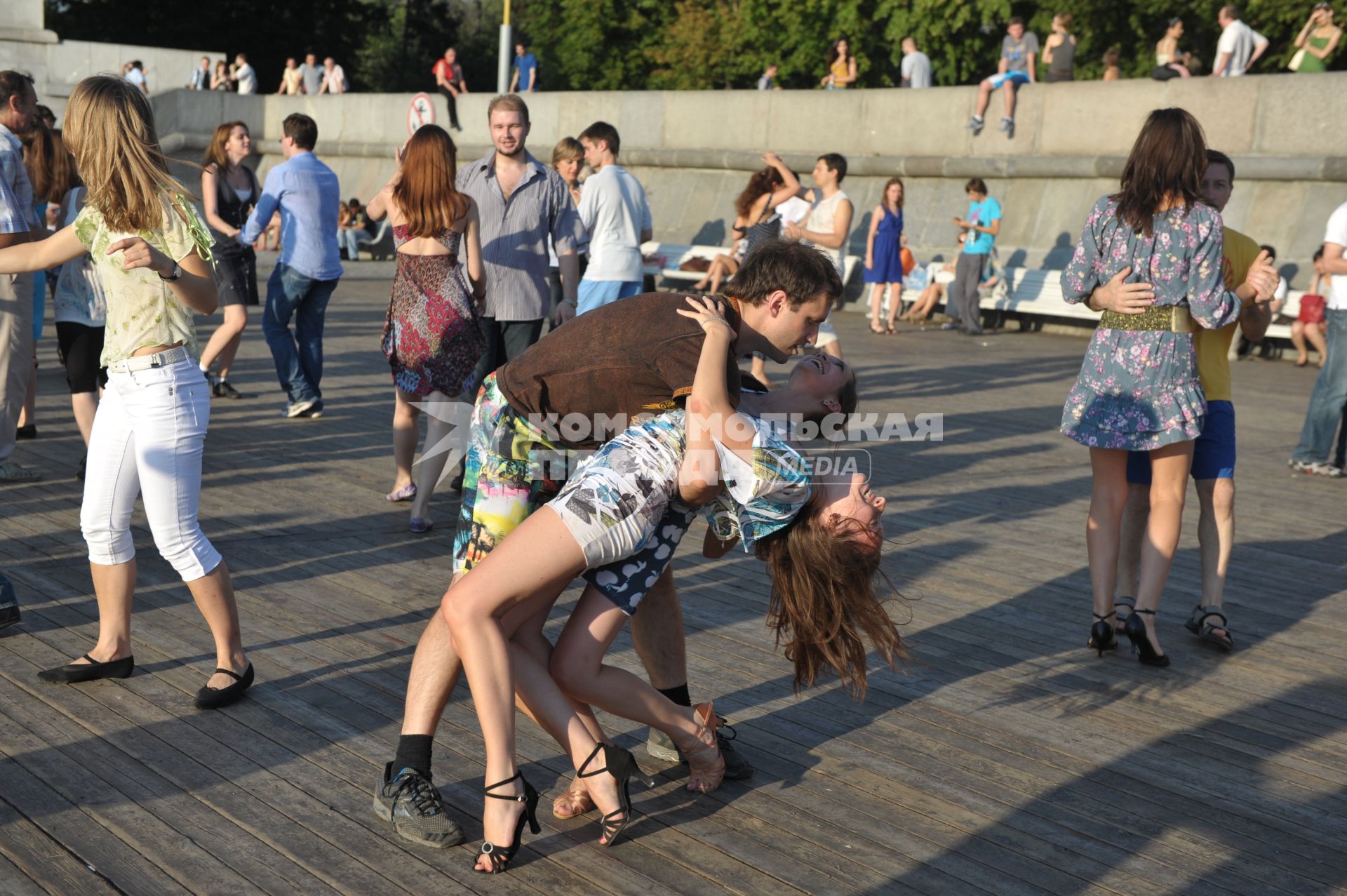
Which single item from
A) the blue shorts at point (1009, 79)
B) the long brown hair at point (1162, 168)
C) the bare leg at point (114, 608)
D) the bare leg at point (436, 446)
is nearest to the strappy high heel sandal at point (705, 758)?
the bare leg at point (114, 608)

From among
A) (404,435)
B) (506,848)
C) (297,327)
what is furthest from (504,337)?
(506,848)

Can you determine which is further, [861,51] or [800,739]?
[861,51]

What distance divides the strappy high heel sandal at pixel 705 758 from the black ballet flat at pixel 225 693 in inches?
59.6

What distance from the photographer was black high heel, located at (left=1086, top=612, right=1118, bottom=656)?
5.41 meters

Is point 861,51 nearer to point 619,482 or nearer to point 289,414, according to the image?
point 289,414

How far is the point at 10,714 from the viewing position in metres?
4.30

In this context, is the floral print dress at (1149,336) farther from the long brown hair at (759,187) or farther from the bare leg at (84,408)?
the long brown hair at (759,187)

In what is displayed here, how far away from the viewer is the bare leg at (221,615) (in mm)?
4445

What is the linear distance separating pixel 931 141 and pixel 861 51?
18.1m

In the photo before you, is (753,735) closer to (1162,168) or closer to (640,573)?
(640,573)

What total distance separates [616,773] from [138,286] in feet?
7.11

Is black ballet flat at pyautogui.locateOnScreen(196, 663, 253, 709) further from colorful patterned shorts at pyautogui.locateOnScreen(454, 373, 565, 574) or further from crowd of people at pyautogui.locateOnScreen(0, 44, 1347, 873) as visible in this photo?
colorful patterned shorts at pyautogui.locateOnScreen(454, 373, 565, 574)

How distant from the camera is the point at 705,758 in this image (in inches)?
157

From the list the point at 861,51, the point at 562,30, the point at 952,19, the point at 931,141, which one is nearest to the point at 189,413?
the point at 931,141
